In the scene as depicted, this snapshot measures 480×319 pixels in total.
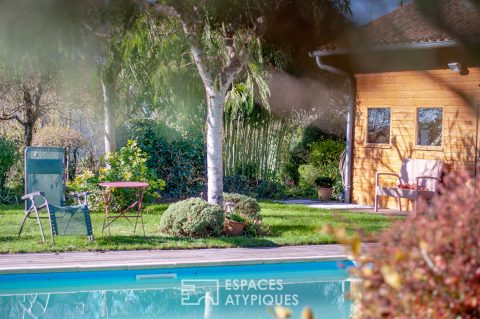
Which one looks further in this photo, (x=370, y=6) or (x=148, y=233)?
(x=370, y=6)

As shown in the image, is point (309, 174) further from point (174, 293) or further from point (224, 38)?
point (174, 293)

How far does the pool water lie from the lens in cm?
573

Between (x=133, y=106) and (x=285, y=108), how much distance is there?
11.8 ft

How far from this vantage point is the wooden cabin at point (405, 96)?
1041 cm

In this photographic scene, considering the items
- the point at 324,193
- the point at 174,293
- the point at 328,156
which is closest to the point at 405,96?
the point at 324,193

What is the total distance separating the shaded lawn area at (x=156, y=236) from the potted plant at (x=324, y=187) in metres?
2.66

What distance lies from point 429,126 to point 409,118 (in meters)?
0.37

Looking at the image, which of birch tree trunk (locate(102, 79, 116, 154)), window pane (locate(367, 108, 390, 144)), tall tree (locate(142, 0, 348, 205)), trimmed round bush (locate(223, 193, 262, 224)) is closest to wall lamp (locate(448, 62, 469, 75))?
window pane (locate(367, 108, 390, 144))

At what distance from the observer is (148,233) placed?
315 inches

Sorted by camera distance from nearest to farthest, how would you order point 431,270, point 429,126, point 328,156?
point 431,270, point 429,126, point 328,156

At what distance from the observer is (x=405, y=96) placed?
11188 millimetres

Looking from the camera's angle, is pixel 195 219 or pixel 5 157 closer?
pixel 195 219

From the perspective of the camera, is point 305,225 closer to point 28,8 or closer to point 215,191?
point 215,191

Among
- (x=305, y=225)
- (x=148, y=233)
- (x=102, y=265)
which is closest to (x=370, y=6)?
(x=305, y=225)
